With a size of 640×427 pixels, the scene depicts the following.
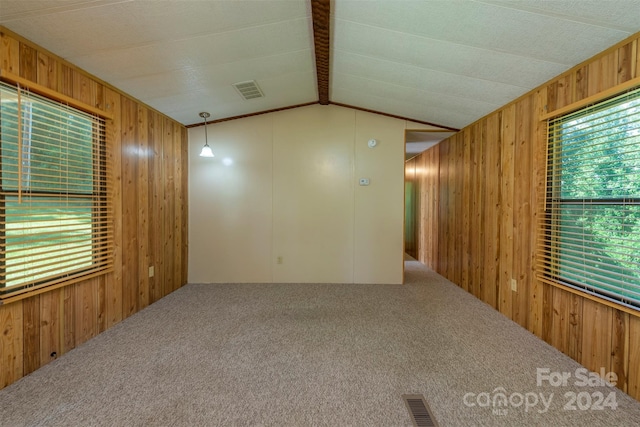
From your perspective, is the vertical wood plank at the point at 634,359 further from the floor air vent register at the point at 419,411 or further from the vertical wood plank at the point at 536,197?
the floor air vent register at the point at 419,411

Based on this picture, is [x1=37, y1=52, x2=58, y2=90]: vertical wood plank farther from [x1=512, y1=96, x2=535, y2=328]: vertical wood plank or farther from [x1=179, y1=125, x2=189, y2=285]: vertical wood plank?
[x1=512, y1=96, x2=535, y2=328]: vertical wood plank

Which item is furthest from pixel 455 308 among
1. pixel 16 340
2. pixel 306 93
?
pixel 16 340

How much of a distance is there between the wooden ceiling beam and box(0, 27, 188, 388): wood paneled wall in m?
2.01

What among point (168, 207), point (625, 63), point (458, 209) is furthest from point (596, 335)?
point (168, 207)

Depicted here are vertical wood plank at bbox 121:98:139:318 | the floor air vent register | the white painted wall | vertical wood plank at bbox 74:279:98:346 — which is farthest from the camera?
the white painted wall

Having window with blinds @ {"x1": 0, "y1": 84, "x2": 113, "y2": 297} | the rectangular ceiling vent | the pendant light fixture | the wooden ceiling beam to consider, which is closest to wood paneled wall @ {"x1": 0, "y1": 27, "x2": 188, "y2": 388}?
window with blinds @ {"x1": 0, "y1": 84, "x2": 113, "y2": 297}

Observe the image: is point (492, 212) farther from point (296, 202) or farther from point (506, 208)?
point (296, 202)

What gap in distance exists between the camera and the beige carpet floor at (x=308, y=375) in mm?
1399

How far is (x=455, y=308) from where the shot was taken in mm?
2883

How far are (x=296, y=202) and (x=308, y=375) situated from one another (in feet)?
8.05

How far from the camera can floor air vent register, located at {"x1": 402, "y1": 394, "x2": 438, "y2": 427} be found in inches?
53.0

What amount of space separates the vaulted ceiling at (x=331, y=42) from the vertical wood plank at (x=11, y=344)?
183 centimetres

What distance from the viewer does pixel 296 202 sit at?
12.5 feet

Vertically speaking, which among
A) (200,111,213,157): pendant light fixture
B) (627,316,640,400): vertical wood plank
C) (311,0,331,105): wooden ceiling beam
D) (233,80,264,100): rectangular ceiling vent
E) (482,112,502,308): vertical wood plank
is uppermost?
(311,0,331,105): wooden ceiling beam
